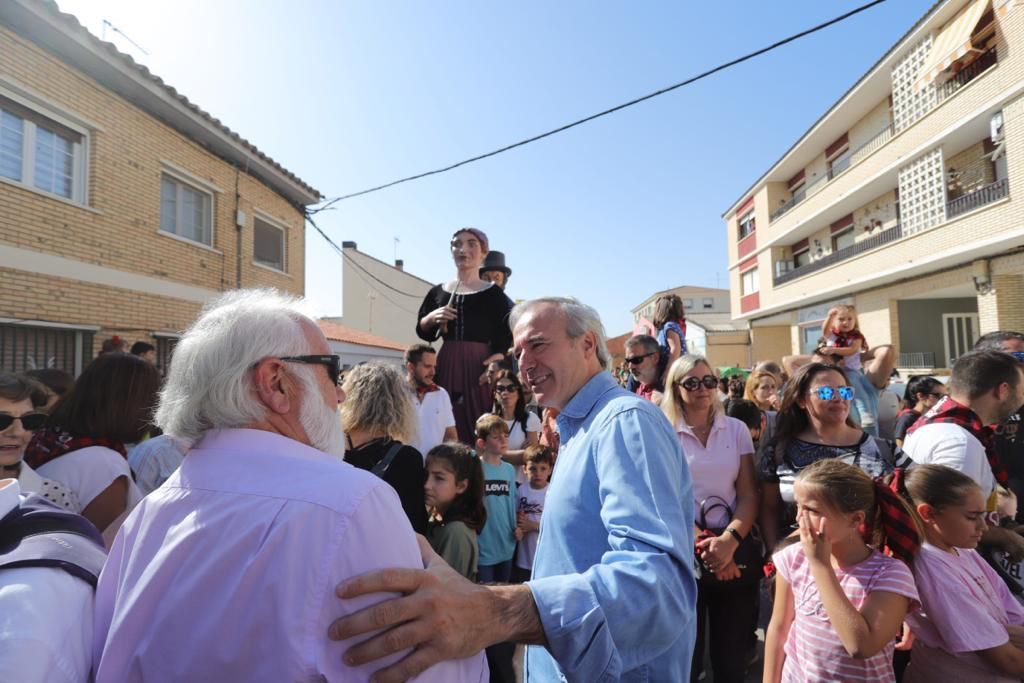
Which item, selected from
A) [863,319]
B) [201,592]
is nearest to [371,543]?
[201,592]

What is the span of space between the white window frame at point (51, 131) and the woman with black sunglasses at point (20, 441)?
6.71m

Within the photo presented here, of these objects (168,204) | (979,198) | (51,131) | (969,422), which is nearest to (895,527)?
(969,422)

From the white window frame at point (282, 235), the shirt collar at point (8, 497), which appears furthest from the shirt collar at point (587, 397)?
the white window frame at point (282, 235)

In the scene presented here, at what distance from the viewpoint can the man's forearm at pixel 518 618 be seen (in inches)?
42.6

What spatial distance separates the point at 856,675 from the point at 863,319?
22348 millimetres

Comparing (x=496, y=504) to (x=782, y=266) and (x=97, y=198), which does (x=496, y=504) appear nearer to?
(x=97, y=198)

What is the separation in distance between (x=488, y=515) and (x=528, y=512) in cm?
38

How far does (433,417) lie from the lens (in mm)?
4332

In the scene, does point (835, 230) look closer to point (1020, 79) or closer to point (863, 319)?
point (863, 319)

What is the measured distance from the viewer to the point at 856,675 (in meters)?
2.23

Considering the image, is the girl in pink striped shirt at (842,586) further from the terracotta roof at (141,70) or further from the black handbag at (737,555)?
the terracotta roof at (141,70)

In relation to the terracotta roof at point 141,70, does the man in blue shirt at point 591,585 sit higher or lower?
lower

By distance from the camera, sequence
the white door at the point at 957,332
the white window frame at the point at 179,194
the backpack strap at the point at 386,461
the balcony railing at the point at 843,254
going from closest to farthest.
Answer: the backpack strap at the point at 386,461, the white window frame at the point at 179,194, the balcony railing at the point at 843,254, the white door at the point at 957,332

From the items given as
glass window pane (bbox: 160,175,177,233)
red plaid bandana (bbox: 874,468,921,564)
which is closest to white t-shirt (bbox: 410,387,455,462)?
red plaid bandana (bbox: 874,468,921,564)
